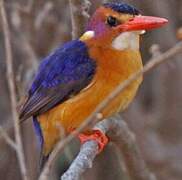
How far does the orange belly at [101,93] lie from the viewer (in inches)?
125

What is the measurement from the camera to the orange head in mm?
3038

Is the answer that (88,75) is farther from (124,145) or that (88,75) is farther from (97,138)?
(124,145)

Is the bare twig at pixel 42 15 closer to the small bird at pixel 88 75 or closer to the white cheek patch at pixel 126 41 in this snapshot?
the small bird at pixel 88 75

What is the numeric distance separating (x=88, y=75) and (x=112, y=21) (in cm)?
27

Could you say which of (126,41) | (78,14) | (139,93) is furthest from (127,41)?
(139,93)

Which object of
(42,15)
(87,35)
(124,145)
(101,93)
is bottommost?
(124,145)

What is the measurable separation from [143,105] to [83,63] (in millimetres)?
2177

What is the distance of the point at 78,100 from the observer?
3.23 meters

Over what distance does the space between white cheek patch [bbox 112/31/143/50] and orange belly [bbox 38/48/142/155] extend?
0.03 meters

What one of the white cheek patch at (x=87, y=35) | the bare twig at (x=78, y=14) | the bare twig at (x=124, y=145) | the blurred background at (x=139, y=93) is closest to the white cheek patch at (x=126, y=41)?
the white cheek patch at (x=87, y=35)

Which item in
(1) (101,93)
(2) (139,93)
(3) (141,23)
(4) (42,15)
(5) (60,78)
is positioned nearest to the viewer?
(3) (141,23)

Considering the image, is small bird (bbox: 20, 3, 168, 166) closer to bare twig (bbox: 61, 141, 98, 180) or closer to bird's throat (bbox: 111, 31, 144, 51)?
bird's throat (bbox: 111, 31, 144, 51)

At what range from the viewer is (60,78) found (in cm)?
336

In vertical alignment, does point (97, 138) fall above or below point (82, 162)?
below
